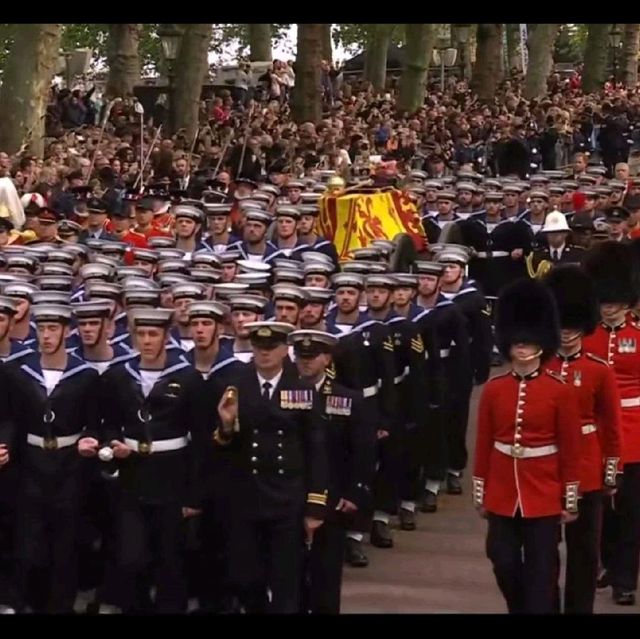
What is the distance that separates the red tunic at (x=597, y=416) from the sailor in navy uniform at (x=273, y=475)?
4.02 ft

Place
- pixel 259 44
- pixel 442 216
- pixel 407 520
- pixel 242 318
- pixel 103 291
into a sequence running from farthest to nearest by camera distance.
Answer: pixel 259 44, pixel 442 216, pixel 407 520, pixel 103 291, pixel 242 318

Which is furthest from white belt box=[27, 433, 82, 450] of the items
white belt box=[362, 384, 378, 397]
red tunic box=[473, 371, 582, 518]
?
red tunic box=[473, 371, 582, 518]

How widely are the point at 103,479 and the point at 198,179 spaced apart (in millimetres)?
10491

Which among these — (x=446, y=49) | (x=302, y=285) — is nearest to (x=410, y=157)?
(x=302, y=285)

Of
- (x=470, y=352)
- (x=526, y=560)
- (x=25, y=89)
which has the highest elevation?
(x=25, y=89)

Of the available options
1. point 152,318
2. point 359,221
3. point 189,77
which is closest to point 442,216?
point 359,221

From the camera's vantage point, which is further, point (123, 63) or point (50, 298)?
point (123, 63)

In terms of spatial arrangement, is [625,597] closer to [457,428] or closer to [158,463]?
[158,463]

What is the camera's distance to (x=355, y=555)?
34.4ft

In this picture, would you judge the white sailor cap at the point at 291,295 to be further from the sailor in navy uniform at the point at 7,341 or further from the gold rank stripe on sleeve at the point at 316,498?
the gold rank stripe on sleeve at the point at 316,498

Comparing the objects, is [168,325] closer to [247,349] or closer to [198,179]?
[247,349]

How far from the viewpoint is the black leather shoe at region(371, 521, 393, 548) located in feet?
35.9

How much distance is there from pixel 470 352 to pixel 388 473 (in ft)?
5.83

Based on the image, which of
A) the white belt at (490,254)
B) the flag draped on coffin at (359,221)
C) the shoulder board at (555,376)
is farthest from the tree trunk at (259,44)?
the shoulder board at (555,376)
